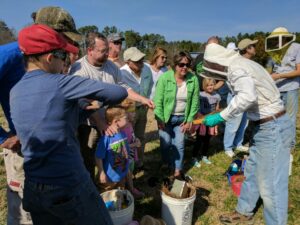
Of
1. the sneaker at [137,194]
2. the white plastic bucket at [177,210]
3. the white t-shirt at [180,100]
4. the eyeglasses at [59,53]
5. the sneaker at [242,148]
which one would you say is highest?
the eyeglasses at [59,53]

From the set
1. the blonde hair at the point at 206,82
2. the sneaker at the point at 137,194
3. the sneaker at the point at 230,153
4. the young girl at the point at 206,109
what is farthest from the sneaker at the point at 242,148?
the sneaker at the point at 137,194

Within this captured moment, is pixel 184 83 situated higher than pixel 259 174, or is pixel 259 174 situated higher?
pixel 184 83

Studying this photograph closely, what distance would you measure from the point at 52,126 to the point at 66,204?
53 cm

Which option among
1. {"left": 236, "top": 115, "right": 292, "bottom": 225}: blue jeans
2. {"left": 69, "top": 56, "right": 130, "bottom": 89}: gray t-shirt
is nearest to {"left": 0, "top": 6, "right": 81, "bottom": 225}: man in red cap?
{"left": 69, "top": 56, "right": 130, "bottom": 89}: gray t-shirt

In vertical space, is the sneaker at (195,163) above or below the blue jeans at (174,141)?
below

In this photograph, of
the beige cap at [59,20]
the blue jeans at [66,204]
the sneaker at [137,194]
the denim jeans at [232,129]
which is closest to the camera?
the blue jeans at [66,204]

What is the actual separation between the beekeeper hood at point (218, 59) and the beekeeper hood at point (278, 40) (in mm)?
2136

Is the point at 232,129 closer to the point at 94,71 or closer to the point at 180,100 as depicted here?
the point at 180,100

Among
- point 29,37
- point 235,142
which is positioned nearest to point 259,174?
point 29,37

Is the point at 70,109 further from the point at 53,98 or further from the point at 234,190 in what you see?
the point at 234,190

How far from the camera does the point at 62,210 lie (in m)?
1.87

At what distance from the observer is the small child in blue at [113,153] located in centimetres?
314

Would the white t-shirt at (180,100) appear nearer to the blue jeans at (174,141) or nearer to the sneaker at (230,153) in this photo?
the blue jeans at (174,141)

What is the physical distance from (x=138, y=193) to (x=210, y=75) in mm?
2122
